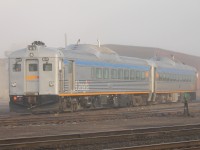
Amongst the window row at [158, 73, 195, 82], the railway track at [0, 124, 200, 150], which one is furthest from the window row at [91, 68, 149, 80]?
the railway track at [0, 124, 200, 150]

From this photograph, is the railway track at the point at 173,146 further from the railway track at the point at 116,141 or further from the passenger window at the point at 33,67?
the passenger window at the point at 33,67

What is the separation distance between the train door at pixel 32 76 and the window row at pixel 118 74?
158 inches

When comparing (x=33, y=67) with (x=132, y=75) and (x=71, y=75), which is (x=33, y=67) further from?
(x=132, y=75)

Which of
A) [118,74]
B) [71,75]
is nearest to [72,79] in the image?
[71,75]

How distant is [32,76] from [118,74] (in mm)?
7482

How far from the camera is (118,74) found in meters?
29.5

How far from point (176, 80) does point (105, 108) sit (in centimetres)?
1218

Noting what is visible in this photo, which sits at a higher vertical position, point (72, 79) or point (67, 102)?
point (72, 79)

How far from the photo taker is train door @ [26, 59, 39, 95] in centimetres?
2399

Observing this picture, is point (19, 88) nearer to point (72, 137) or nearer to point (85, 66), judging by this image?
point (85, 66)

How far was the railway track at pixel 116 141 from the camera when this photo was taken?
36.0 ft

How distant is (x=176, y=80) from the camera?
130 feet

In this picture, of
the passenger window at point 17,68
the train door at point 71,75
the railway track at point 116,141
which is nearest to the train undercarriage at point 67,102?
the train door at point 71,75

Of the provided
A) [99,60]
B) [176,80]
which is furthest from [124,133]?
[176,80]
